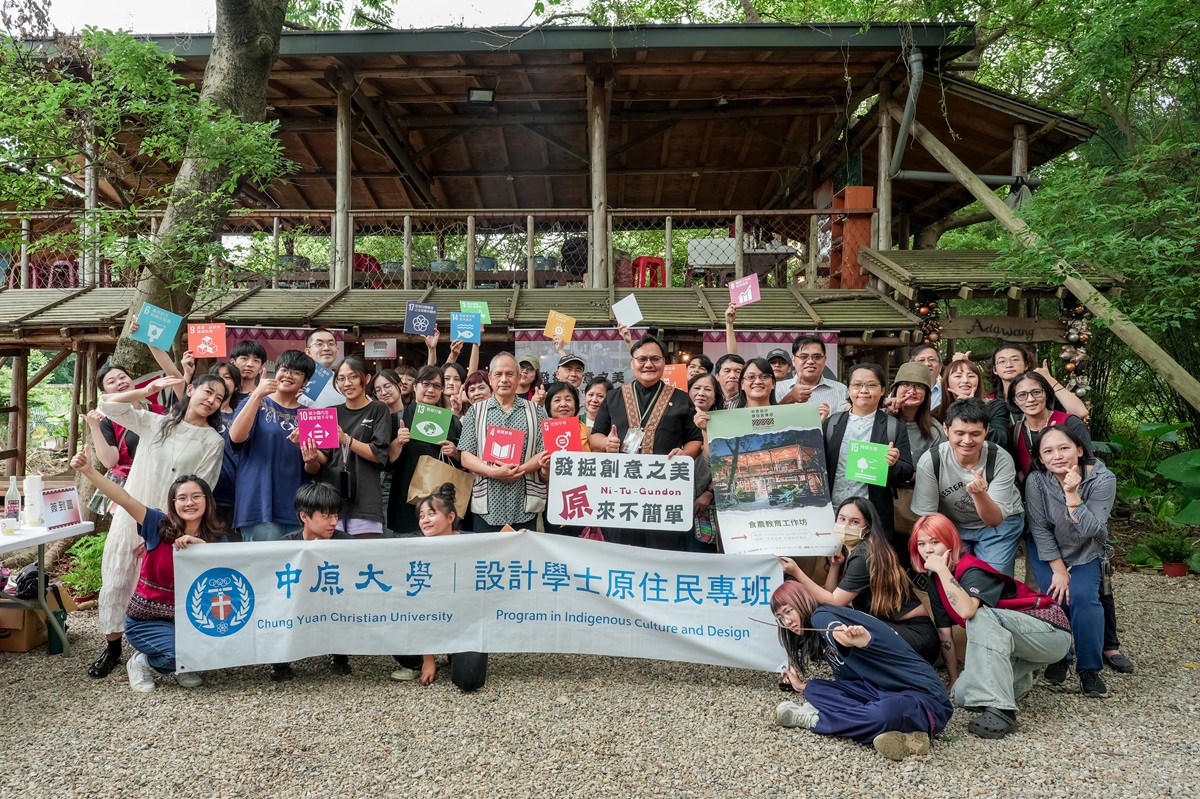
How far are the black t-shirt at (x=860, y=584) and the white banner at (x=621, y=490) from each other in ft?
2.95

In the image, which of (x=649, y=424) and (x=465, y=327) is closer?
(x=649, y=424)

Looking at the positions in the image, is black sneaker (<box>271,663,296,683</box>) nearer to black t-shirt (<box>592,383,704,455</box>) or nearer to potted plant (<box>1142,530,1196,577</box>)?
black t-shirt (<box>592,383,704,455</box>)

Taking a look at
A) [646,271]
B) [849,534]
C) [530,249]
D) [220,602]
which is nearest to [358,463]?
[220,602]

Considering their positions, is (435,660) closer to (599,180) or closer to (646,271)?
(599,180)

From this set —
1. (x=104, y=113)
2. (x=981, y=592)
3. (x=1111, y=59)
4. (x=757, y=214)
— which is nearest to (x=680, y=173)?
(x=757, y=214)

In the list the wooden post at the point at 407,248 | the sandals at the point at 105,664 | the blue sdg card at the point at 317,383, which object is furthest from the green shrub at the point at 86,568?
the wooden post at the point at 407,248

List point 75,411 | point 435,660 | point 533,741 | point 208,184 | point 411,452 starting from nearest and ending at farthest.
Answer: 1. point 533,741
2. point 435,660
3. point 411,452
4. point 208,184
5. point 75,411

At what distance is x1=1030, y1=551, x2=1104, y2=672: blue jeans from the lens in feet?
12.0

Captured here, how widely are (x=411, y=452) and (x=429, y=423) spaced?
25 cm

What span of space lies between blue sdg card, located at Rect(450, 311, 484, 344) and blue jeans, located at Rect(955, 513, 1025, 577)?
4.03 metres

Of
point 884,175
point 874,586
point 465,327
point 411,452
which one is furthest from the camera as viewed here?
point 884,175

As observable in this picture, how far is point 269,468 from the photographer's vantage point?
12.9 feet

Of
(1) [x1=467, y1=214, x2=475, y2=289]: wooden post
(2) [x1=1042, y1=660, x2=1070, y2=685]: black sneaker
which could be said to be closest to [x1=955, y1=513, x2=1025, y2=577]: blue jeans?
(2) [x1=1042, y1=660, x2=1070, y2=685]: black sneaker

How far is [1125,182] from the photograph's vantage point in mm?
5504
